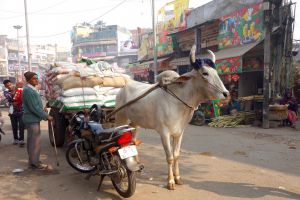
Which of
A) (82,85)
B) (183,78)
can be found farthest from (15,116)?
(183,78)

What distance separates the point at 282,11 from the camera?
1175 centimetres

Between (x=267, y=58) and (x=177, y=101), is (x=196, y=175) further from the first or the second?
(x=267, y=58)

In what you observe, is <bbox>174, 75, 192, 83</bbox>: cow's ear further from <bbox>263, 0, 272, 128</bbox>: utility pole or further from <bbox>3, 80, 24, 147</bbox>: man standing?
<bbox>263, 0, 272, 128</bbox>: utility pole

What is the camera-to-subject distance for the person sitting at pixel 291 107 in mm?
11133

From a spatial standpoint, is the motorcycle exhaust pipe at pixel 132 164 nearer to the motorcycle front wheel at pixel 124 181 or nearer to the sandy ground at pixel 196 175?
the motorcycle front wheel at pixel 124 181

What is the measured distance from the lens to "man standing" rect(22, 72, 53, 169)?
5535 millimetres

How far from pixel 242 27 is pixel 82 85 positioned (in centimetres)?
1017

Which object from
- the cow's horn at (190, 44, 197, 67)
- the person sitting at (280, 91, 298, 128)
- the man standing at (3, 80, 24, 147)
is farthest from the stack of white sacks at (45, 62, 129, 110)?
the person sitting at (280, 91, 298, 128)

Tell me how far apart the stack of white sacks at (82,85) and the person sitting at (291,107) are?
6993 millimetres

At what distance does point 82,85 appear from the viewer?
6609mm

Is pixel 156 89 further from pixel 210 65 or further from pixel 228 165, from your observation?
pixel 228 165

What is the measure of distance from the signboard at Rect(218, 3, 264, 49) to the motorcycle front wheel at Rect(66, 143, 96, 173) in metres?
10.3

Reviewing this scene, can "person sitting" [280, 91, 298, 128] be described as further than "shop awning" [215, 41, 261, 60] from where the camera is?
No

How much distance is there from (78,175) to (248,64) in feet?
35.1
